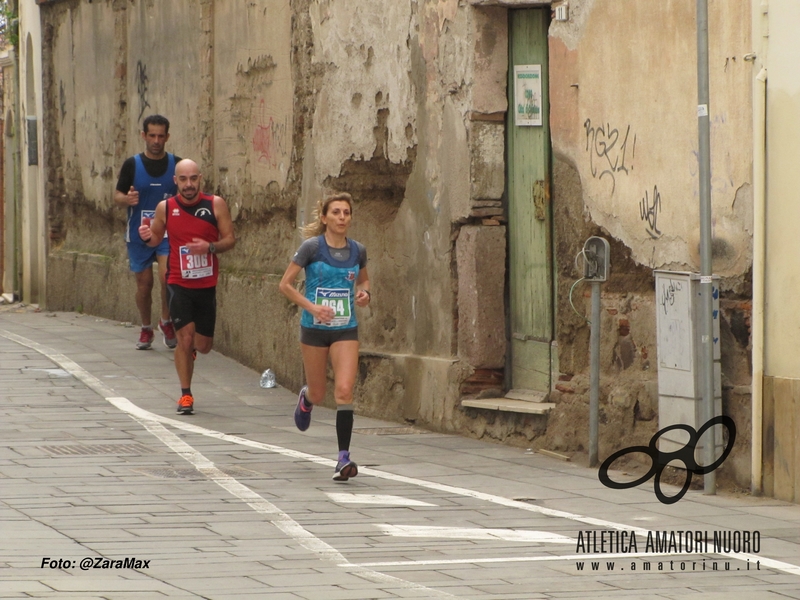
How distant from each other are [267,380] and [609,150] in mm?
4822

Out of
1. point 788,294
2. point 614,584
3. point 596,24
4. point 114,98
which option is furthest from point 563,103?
point 114,98

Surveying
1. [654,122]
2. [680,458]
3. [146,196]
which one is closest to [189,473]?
[680,458]

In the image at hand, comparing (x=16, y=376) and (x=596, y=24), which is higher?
(x=596, y=24)

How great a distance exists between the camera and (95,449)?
32.8 ft

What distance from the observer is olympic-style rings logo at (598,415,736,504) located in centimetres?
878

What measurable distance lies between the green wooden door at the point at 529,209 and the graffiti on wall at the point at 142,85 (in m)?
7.95

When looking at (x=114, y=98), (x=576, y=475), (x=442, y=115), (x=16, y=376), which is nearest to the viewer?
(x=576, y=475)

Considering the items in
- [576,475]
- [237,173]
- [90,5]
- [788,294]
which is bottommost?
[576,475]

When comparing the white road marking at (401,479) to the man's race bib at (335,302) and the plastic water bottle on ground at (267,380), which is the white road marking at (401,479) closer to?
the man's race bib at (335,302)

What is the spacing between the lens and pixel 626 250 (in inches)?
385

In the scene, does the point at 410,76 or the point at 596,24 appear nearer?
the point at 596,24

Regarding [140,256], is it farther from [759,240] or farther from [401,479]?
[759,240]

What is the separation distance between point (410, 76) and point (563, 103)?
1.75 m

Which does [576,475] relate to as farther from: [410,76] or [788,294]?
[410,76]
